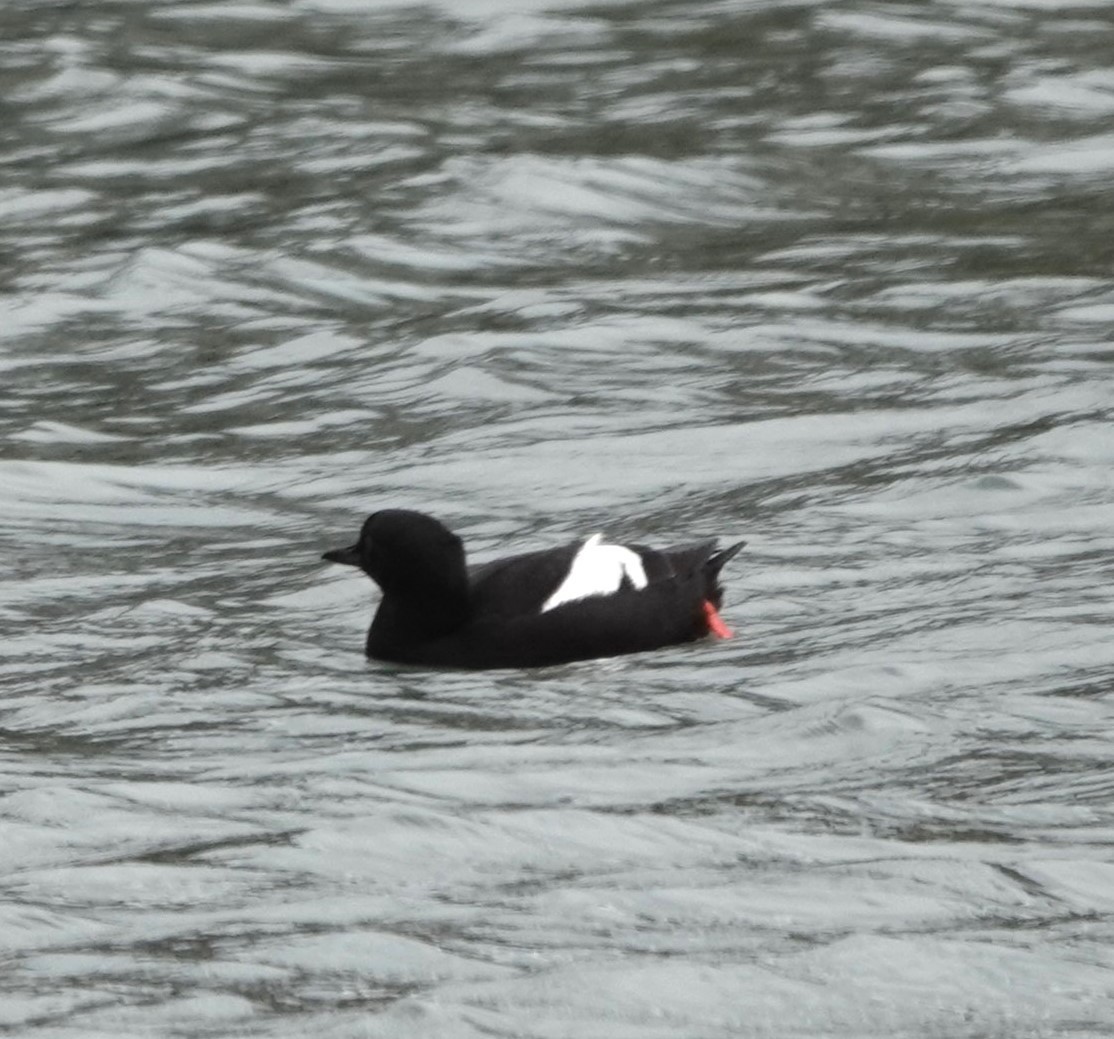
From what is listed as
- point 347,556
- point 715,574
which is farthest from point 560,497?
point 347,556

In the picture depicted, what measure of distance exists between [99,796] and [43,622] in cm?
223

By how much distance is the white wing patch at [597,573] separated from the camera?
28.0 feet

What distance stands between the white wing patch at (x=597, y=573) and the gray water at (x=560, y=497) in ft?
0.79

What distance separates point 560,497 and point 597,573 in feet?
7.00

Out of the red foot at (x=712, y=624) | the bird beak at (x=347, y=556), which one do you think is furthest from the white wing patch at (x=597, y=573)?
the bird beak at (x=347, y=556)

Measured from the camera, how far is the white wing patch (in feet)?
28.0

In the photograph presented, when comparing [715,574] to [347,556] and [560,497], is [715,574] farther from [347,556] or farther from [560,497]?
[560,497]

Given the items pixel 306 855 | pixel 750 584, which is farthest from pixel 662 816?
pixel 750 584

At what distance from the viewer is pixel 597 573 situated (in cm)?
865

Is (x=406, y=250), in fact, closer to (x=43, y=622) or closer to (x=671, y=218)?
(x=671, y=218)

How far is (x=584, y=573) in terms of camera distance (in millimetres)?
8609

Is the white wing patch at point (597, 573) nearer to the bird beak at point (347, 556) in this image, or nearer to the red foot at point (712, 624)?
the red foot at point (712, 624)

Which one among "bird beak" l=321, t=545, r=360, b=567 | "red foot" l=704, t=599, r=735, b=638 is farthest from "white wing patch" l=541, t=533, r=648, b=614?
"bird beak" l=321, t=545, r=360, b=567

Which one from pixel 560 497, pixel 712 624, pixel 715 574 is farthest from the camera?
pixel 560 497
